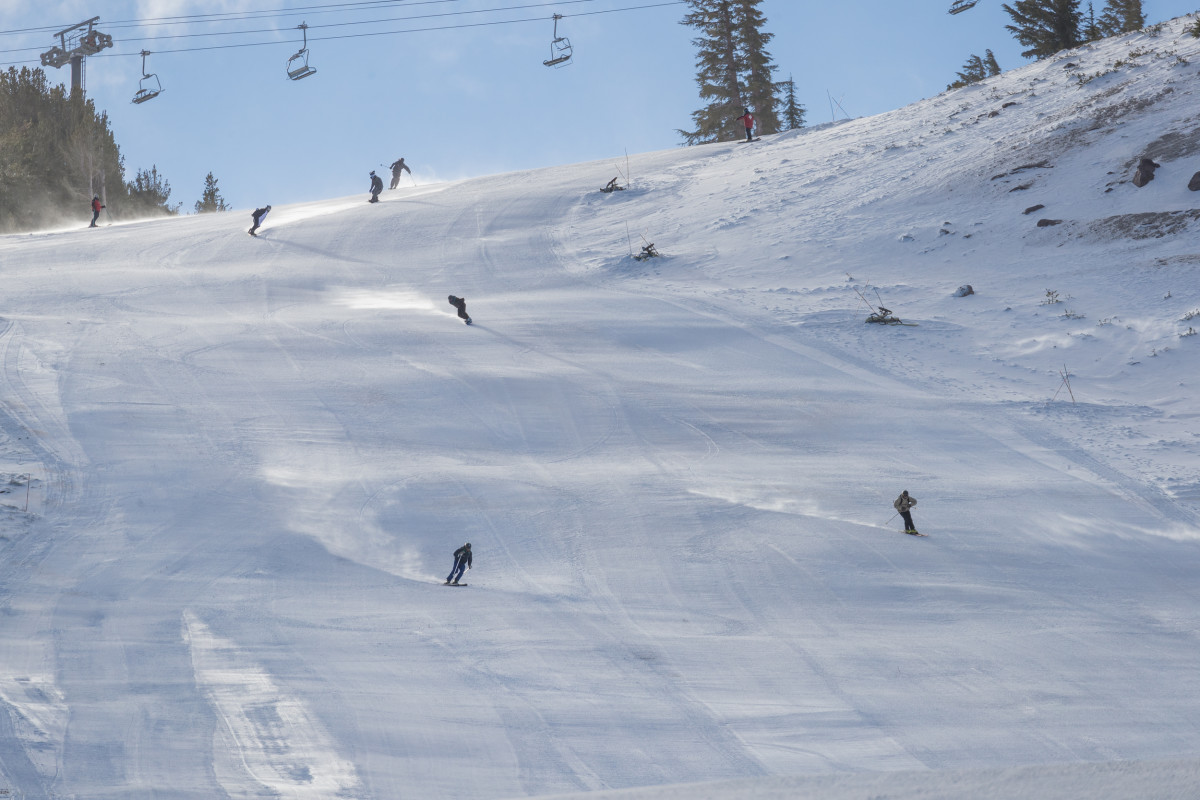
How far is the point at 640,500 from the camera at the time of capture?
41.4ft

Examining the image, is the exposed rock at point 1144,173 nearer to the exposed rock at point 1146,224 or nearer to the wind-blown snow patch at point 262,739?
the exposed rock at point 1146,224

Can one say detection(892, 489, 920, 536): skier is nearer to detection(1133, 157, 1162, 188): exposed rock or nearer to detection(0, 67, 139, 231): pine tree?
detection(1133, 157, 1162, 188): exposed rock

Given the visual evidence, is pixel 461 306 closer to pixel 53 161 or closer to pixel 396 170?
pixel 396 170

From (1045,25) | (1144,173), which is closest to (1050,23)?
(1045,25)

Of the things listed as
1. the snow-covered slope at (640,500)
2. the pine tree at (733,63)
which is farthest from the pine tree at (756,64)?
the snow-covered slope at (640,500)

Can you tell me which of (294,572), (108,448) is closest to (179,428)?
(108,448)

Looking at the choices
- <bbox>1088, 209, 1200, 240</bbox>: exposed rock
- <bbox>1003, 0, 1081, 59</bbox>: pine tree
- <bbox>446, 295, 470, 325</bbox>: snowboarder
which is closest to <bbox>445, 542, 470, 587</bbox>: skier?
<bbox>446, 295, 470, 325</bbox>: snowboarder

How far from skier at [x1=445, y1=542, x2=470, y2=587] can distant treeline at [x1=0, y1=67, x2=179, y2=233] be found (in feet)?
142

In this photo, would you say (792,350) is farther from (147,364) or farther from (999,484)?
(147,364)

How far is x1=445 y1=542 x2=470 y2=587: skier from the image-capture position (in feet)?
34.7

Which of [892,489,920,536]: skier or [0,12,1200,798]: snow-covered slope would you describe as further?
[892,489,920,536]: skier

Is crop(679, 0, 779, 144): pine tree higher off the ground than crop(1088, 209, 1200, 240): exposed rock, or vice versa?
crop(679, 0, 779, 144): pine tree

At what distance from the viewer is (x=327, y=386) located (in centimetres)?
1686

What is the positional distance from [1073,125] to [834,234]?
7.75m
